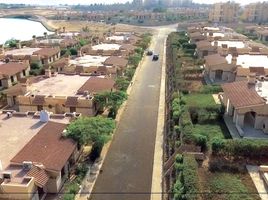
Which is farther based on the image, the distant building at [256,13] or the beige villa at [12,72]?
the distant building at [256,13]

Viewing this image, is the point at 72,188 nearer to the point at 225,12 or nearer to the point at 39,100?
the point at 39,100

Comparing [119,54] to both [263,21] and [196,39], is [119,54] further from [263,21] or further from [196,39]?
[263,21]

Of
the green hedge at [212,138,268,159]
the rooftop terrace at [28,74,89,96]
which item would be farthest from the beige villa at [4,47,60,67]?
the green hedge at [212,138,268,159]

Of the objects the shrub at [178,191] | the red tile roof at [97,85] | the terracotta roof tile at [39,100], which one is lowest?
the shrub at [178,191]

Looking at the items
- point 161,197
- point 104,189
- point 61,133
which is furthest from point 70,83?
point 161,197

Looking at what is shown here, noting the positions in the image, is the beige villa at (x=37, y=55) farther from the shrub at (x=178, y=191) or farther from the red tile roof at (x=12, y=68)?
the shrub at (x=178, y=191)

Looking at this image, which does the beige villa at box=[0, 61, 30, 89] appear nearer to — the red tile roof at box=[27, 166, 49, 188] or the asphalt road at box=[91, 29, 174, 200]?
the asphalt road at box=[91, 29, 174, 200]

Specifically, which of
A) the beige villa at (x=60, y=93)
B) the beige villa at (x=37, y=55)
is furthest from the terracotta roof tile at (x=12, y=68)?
the beige villa at (x=60, y=93)

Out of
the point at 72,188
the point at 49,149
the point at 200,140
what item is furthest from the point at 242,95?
the point at 49,149
